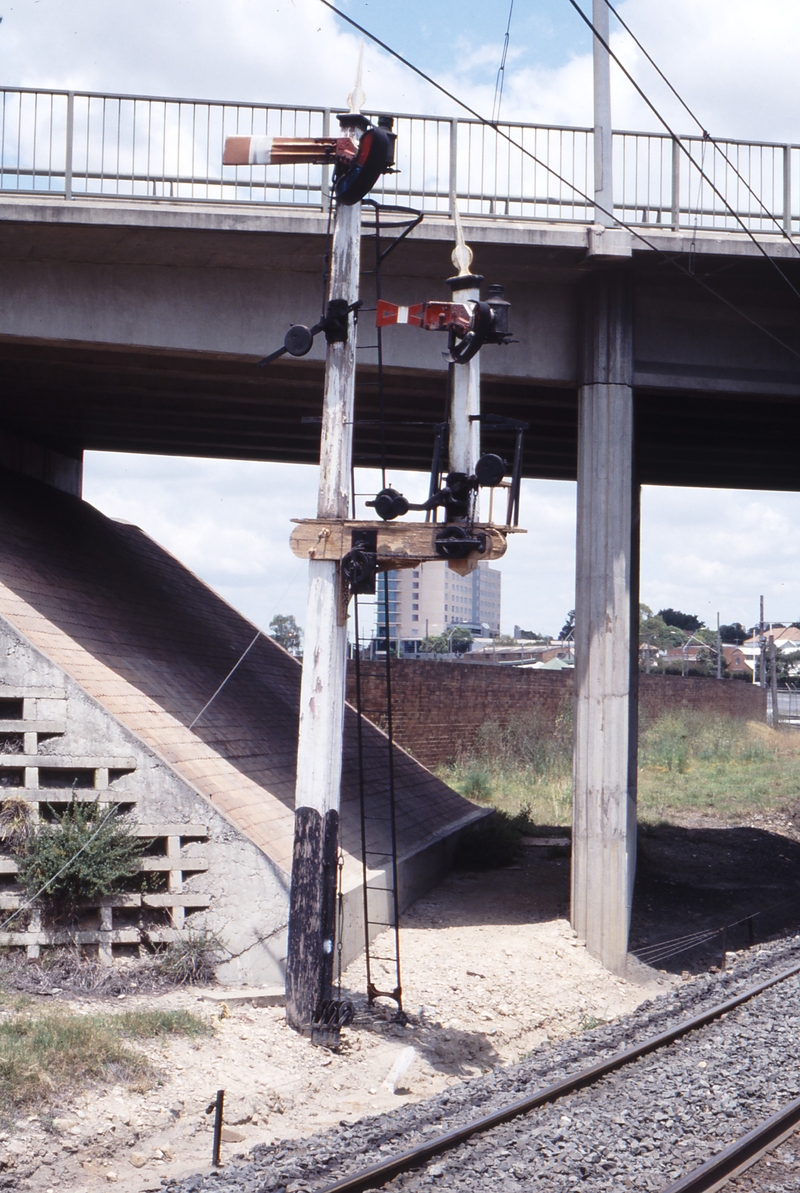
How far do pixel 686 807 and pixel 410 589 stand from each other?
16129cm

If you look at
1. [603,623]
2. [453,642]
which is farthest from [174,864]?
[453,642]

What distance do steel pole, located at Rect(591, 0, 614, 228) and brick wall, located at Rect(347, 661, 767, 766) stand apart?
1532cm

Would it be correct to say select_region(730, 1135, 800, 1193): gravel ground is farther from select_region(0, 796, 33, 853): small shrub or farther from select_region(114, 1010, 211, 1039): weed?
select_region(0, 796, 33, 853): small shrub

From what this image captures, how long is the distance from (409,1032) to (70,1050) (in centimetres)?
355

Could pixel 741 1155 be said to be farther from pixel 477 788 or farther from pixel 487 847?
pixel 477 788

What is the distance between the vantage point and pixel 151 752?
10594 millimetres

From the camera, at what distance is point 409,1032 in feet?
32.8

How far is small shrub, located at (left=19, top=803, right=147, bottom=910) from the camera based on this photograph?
9.73m

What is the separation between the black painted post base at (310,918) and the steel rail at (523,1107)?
2.20 meters

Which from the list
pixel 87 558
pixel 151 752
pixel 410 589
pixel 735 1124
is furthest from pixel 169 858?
pixel 410 589

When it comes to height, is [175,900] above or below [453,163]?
below

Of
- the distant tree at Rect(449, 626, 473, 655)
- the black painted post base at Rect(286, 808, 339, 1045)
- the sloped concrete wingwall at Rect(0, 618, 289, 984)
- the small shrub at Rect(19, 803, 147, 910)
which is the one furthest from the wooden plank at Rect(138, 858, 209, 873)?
the distant tree at Rect(449, 626, 473, 655)

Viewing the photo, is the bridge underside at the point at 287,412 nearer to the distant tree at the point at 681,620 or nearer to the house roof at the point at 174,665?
the house roof at the point at 174,665

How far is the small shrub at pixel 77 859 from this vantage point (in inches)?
383
